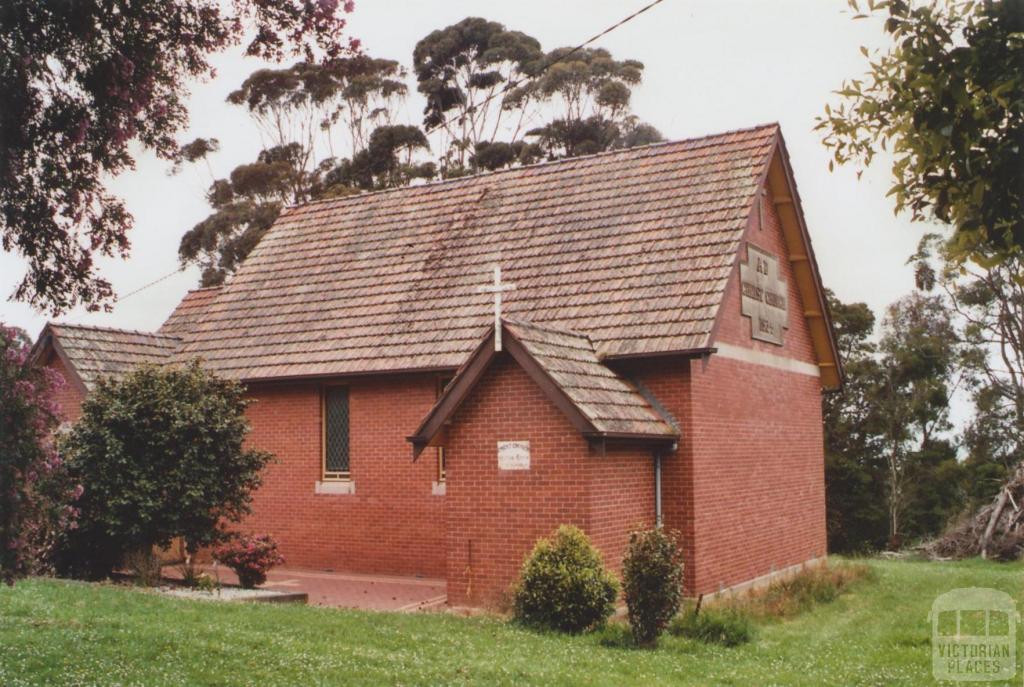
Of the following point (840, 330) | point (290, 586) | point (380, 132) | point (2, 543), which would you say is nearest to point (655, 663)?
point (2, 543)

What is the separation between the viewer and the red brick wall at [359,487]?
20.1 metres

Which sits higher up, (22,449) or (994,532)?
(22,449)

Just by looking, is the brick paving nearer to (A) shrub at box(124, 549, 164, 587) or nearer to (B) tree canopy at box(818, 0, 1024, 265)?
(A) shrub at box(124, 549, 164, 587)

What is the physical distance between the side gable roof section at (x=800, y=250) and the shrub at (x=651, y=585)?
8.14 m

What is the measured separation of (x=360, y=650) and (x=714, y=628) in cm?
479

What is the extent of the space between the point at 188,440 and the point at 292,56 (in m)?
8.62

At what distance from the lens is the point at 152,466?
17.7 m

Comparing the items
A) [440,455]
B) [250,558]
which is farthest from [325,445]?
[250,558]

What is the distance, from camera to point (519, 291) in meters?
20.4

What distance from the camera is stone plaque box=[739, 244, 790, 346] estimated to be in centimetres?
1983

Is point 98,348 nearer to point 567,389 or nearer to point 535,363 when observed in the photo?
point 535,363

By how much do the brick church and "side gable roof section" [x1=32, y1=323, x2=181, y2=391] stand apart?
6cm

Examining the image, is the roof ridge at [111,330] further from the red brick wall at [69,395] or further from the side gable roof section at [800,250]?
the side gable roof section at [800,250]

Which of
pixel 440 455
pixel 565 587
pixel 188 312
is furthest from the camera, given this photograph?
pixel 188 312
